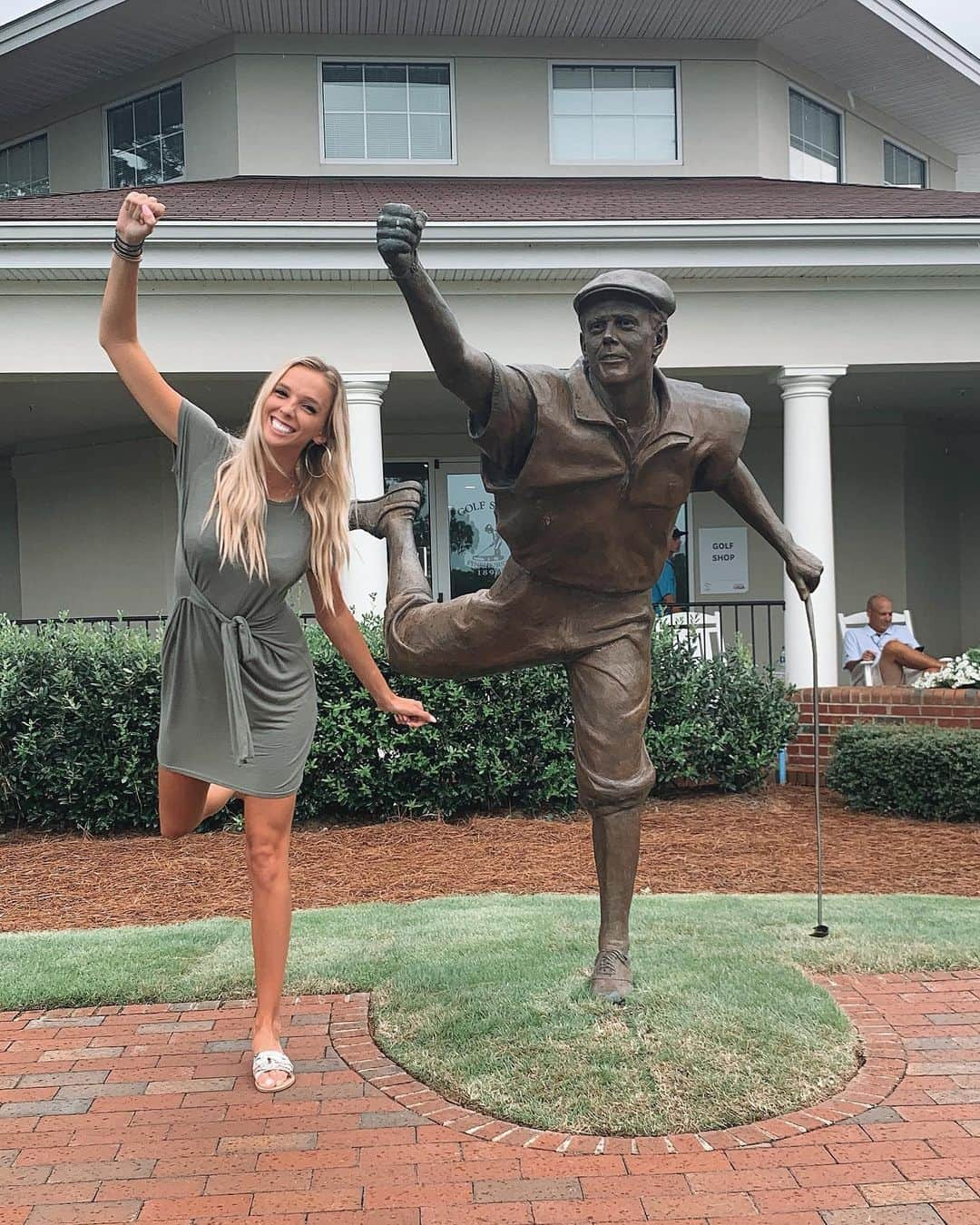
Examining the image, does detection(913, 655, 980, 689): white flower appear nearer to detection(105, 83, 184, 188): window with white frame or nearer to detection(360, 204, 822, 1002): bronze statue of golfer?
detection(360, 204, 822, 1002): bronze statue of golfer

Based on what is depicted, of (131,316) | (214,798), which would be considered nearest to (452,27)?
(131,316)

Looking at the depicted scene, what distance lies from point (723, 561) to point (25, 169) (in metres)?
9.77

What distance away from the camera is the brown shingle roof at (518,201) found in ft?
33.3

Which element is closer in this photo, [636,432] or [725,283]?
[636,432]

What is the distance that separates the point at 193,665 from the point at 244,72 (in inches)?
438

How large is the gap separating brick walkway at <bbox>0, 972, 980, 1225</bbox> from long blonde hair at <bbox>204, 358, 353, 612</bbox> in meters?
1.44

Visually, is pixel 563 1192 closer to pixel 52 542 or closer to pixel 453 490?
pixel 453 490

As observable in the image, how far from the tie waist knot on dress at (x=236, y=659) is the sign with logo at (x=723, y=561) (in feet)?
37.6

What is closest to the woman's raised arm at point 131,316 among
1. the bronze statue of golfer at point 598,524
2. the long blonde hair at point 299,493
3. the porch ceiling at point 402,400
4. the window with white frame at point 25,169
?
the long blonde hair at point 299,493

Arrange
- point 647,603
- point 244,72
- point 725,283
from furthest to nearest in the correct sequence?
point 244,72 < point 725,283 < point 647,603

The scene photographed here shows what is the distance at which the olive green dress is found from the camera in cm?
337

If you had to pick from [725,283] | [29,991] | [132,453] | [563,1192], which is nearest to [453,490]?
[132,453]

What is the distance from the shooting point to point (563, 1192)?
114 inches

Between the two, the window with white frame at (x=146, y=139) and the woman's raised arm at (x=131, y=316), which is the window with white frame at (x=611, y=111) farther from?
the woman's raised arm at (x=131, y=316)
